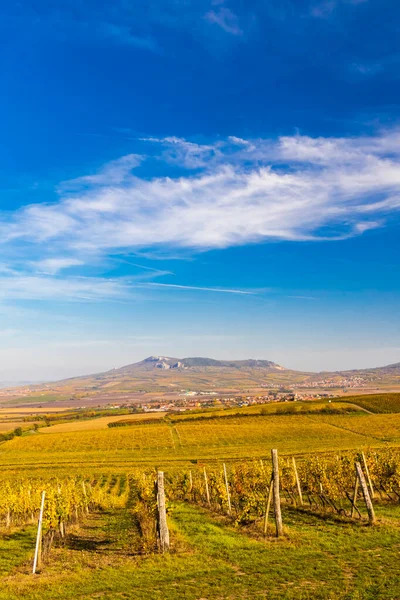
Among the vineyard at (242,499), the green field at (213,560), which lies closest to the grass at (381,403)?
the vineyard at (242,499)

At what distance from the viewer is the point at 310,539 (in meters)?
18.4

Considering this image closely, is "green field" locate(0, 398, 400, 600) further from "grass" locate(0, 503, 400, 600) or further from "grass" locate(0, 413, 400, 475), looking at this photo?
"grass" locate(0, 413, 400, 475)

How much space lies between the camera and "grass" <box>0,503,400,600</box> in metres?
12.9

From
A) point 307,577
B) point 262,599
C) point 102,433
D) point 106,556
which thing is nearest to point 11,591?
point 106,556

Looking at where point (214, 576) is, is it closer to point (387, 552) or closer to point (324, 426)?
point (387, 552)

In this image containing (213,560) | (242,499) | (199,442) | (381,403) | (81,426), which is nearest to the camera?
(213,560)

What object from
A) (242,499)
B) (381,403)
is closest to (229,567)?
(242,499)

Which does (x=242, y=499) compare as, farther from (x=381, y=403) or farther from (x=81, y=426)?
(x=381, y=403)

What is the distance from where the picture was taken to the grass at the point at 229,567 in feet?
42.3

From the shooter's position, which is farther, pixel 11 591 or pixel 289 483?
pixel 289 483

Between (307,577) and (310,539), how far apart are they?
16.7ft

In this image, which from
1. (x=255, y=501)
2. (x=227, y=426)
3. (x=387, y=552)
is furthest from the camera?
(x=227, y=426)

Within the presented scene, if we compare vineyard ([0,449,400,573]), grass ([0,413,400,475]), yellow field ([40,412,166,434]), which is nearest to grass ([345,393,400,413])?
grass ([0,413,400,475])

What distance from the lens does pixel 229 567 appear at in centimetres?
1522
